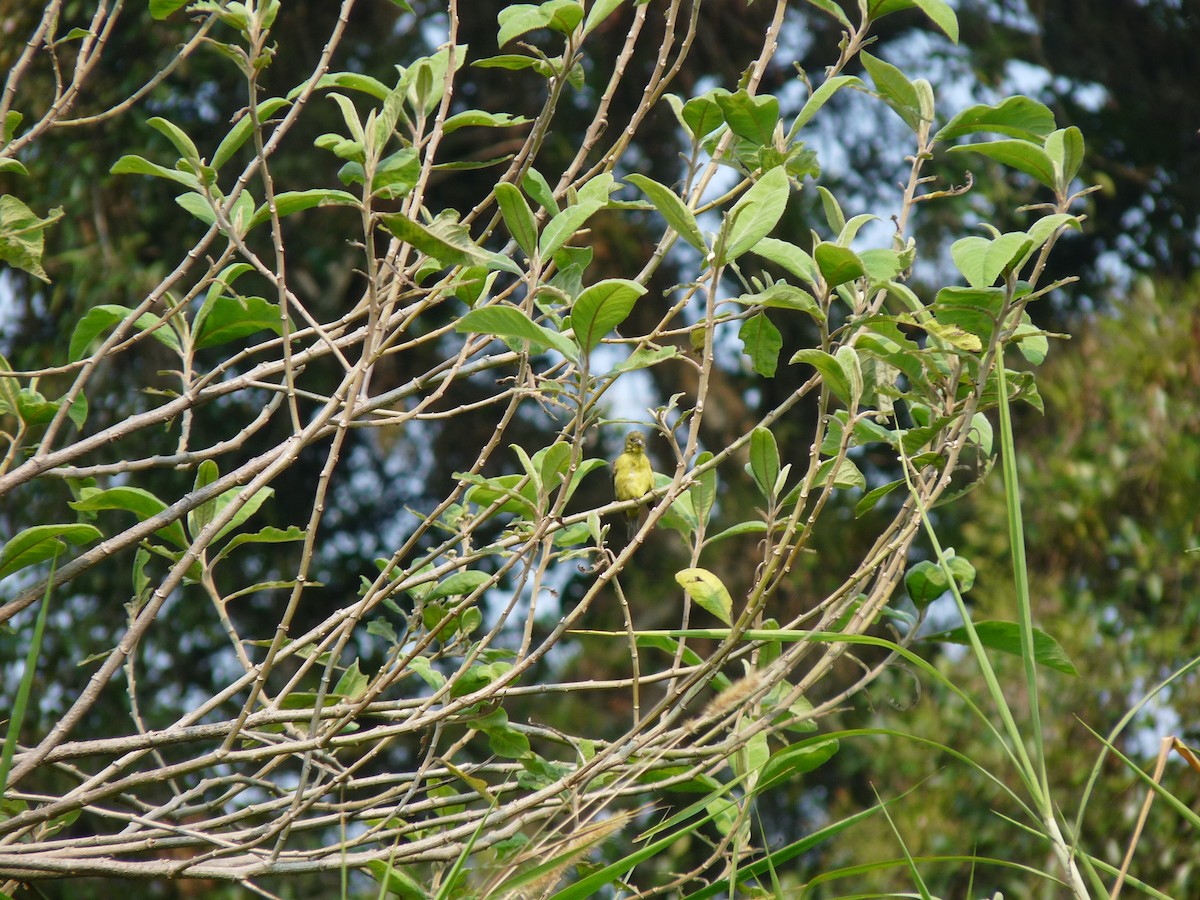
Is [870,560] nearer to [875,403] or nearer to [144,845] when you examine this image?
[875,403]

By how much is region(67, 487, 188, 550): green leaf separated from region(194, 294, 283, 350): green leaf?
0.74ft

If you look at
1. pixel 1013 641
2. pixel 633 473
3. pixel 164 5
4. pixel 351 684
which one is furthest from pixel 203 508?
pixel 633 473

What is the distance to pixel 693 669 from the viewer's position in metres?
1.44

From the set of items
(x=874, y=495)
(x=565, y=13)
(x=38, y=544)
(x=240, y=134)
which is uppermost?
(x=565, y=13)

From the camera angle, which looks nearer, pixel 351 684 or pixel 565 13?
pixel 565 13

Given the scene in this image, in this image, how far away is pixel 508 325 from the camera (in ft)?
4.23

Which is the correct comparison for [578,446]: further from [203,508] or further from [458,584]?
[203,508]

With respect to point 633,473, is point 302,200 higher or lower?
higher

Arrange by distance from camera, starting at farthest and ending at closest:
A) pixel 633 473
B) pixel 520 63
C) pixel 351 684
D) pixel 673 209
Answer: pixel 633 473 → pixel 351 684 → pixel 520 63 → pixel 673 209

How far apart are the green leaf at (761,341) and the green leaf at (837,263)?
239 mm

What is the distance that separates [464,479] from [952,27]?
35.9 inches

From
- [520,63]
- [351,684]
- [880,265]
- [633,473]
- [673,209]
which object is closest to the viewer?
[673,209]

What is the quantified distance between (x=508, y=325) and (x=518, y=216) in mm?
195

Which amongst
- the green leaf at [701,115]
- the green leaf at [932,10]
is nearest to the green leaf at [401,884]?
the green leaf at [701,115]
